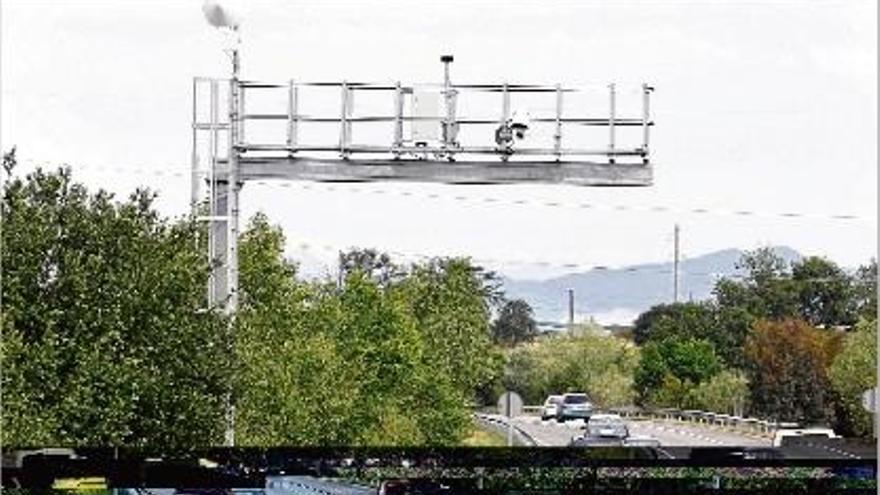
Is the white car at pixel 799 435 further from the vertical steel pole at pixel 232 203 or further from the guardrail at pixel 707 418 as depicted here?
the guardrail at pixel 707 418

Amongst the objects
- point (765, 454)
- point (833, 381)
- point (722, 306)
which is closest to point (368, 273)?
point (833, 381)

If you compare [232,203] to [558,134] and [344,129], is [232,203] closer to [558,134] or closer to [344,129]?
[344,129]

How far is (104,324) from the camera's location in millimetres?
18156

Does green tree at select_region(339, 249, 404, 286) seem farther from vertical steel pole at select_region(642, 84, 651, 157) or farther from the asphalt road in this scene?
vertical steel pole at select_region(642, 84, 651, 157)

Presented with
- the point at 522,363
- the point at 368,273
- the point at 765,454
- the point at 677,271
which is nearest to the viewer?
the point at 765,454

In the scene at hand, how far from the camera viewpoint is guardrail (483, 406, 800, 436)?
29078 mm

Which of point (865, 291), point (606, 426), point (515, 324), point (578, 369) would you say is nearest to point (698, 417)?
point (606, 426)

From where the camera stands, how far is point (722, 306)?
39344 mm

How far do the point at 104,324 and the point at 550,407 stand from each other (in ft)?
47.8

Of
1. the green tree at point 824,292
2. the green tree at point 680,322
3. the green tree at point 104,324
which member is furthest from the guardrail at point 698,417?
the green tree at point 104,324

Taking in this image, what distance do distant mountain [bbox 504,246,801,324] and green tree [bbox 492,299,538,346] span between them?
0.30 m

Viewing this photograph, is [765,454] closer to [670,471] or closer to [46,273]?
[670,471]

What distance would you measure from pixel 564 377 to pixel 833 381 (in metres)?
6.12

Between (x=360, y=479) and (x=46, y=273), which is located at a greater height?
(x=46, y=273)
